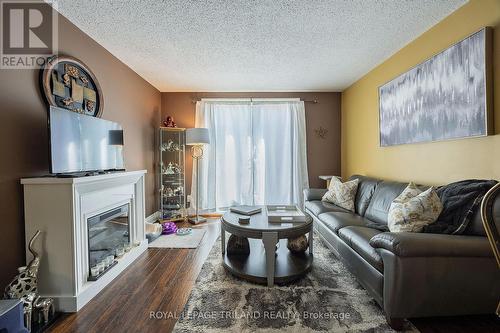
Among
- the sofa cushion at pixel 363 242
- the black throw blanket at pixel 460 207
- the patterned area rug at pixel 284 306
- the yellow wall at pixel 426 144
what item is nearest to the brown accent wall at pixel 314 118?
the yellow wall at pixel 426 144

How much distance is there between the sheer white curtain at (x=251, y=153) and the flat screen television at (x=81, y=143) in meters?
2.21

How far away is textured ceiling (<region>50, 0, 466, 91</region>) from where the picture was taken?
209cm

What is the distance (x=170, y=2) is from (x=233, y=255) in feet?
8.31

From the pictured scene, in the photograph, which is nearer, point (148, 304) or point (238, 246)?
point (148, 304)

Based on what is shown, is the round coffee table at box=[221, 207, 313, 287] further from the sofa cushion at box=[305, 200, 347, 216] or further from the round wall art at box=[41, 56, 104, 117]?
the round wall art at box=[41, 56, 104, 117]

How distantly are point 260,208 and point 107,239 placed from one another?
5.49ft

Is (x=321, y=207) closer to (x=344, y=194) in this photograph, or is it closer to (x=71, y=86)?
(x=344, y=194)

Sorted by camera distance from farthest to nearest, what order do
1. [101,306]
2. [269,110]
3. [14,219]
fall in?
[269,110], [101,306], [14,219]

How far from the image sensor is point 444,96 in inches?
87.1

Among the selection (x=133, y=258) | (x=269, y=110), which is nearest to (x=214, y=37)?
(x=269, y=110)

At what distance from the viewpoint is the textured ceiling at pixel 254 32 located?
2092 millimetres

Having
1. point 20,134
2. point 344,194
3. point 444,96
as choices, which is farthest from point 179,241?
point 444,96

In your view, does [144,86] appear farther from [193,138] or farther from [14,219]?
[14,219]

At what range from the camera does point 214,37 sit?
2594 millimetres
